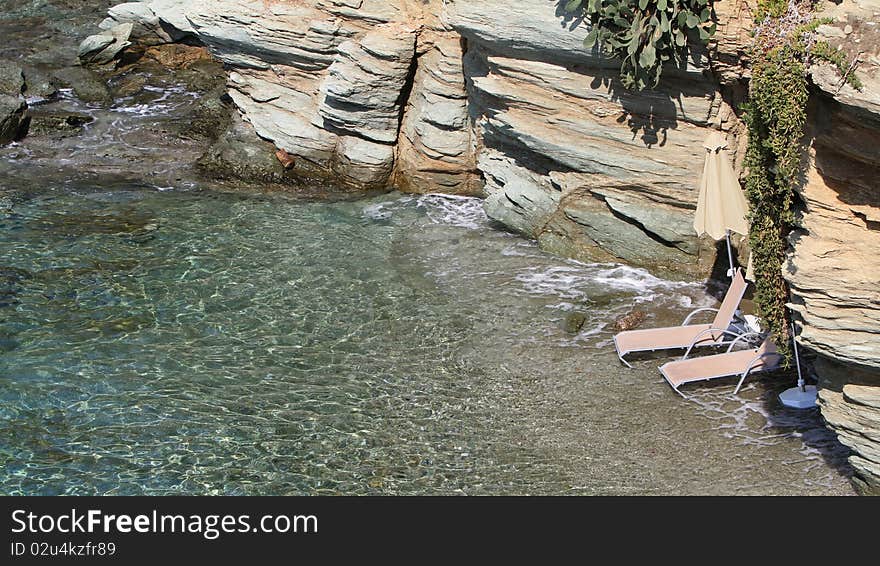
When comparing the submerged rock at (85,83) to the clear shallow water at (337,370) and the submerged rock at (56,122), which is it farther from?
the clear shallow water at (337,370)

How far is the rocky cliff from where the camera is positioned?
1141cm

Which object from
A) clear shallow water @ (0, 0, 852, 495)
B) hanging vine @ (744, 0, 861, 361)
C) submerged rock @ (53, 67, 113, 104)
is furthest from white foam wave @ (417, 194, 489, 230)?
submerged rock @ (53, 67, 113, 104)

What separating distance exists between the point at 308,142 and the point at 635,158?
772 cm

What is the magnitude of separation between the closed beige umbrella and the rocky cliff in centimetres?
152

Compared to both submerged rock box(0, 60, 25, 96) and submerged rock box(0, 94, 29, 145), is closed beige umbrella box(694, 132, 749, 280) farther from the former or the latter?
submerged rock box(0, 60, 25, 96)

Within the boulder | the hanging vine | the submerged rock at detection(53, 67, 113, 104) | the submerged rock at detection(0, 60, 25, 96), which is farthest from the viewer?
the boulder

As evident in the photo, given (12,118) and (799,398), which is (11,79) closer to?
(12,118)

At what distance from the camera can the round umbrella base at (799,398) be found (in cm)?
1335

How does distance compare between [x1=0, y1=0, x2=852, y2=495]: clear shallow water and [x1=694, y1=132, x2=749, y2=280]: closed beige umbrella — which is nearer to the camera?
[x1=0, y1=0, x2=852, y2=495]: clear shallow water

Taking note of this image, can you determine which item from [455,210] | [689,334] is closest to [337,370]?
[689,334]

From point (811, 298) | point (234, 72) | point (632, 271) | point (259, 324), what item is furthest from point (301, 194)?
point (811, 298)

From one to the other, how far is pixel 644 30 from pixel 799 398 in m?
Answer: 5.96

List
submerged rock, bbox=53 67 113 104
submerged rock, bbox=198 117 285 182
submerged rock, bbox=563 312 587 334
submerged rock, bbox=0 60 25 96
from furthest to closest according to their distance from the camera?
submerged rock, bbox=53 67 113 104, submerged rock, bbox=0 60 25 96, submerged rock, bbox=198 117 285 182, submerged rock, bbox=563 312 587 334

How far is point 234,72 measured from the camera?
2255 centimetres
